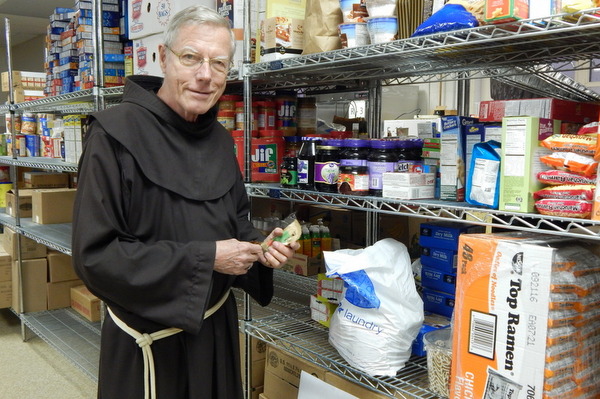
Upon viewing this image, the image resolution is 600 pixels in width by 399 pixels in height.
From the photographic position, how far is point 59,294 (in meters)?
4.20

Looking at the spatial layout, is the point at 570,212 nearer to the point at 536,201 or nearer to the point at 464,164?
the point at 536,201

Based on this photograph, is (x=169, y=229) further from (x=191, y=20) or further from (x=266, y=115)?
(x=266, y=115)

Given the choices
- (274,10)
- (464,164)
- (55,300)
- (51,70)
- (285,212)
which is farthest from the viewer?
(55,300)

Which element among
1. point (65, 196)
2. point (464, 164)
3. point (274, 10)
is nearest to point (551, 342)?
point (464, 164)

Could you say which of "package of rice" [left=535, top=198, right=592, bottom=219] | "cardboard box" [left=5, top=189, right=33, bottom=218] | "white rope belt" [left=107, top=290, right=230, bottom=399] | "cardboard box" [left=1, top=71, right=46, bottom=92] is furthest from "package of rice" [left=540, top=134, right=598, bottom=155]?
"cardboard box" [left=1, top=71, right=46, bottom=92]

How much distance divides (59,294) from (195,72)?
3243 mm

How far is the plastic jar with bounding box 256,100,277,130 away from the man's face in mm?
713

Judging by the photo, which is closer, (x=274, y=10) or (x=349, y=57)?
(x=349, y=57)

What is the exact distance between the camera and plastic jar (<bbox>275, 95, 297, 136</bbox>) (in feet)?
7.93

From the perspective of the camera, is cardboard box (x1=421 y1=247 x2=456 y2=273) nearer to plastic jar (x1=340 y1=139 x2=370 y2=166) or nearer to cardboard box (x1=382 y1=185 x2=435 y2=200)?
cardboard box (x1=382 y1=185 x2=435 y2=200)

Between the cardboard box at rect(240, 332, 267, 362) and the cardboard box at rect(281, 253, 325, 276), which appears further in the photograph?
the cardboard box at rect(281, 253, 325, 276)

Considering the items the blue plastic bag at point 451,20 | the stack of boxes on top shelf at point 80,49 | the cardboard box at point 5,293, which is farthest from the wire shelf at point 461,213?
the cardboard box at point 5,293

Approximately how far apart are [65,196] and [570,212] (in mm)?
3691

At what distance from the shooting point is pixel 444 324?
1753mm
